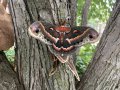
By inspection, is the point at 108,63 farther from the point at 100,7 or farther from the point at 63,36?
the point at 100,7

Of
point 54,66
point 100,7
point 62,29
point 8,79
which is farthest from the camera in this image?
point 100,7

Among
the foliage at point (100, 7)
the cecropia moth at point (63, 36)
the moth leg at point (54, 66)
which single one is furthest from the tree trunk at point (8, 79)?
the foliage at point (100, 7)

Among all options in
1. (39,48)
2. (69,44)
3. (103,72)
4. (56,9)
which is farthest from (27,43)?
(103,72)

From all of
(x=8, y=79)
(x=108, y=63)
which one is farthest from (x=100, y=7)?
(x=8, y=79)

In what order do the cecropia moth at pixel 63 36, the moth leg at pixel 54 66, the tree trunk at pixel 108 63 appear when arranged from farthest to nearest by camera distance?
the tree trunk at pixel 108 63 → the moth leg at pixel 54 66 → the cecropia moth at pixel 63 36

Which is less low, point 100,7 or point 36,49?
point 36,49

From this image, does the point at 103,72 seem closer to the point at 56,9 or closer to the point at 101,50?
the point at 101,50

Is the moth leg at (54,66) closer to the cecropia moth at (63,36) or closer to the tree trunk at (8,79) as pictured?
the cecropia moth at (63,36)
